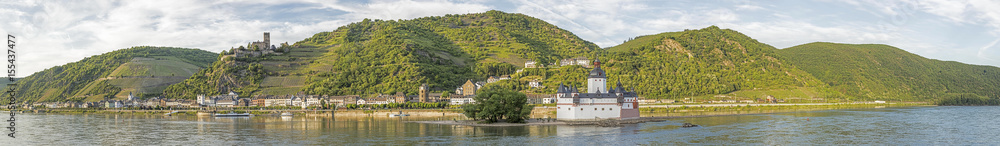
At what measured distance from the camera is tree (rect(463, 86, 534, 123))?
83062 millimetres

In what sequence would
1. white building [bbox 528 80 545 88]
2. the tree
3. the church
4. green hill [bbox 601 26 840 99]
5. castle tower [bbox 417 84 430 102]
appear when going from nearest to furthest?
the tree < the church < castle tower [bbox 417 84 430 102] < green hill [bbox 601 26 840 99] < white building [bbox 528 80 545 88]

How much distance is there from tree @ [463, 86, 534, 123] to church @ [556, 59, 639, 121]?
19.1 feet

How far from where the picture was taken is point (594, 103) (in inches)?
3489

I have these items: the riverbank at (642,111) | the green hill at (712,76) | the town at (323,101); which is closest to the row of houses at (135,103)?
the town at (323,101)

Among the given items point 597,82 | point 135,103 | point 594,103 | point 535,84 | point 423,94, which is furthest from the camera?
point 135,103

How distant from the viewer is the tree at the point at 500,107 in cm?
8306

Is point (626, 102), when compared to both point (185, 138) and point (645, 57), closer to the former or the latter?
point (185, 138)

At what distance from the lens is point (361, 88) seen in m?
173

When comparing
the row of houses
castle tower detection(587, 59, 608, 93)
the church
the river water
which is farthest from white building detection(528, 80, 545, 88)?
the river water

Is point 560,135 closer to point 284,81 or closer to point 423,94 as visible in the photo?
point 423,94

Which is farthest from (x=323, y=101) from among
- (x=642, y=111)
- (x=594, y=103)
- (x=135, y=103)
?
(x=594, y=103)

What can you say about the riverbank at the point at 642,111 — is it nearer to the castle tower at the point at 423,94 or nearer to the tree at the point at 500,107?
the castle tower at the point at 423,94

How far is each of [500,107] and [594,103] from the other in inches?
497

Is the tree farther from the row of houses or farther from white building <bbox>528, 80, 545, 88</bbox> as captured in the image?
the row of houses
